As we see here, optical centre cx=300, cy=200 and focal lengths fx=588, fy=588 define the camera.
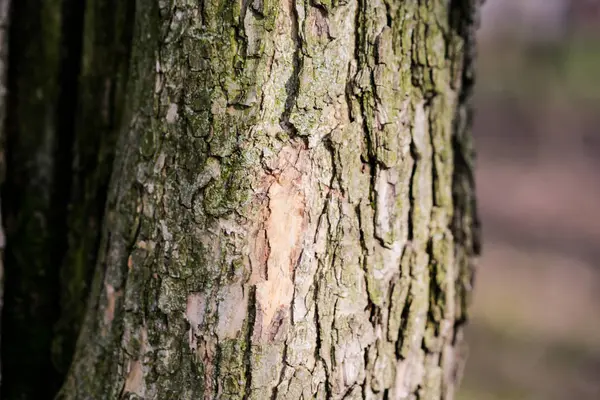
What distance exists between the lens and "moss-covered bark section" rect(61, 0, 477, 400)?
3.13ft

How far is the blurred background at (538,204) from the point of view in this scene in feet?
12.8

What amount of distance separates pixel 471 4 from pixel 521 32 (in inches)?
407

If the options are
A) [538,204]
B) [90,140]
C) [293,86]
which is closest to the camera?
[293,86]

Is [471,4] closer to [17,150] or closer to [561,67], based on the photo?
[17,150]

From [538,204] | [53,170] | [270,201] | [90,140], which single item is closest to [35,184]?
[53,170]

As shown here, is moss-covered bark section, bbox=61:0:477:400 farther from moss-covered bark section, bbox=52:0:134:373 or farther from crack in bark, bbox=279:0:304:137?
moss-covered bark section, bbox=52:0:134:373

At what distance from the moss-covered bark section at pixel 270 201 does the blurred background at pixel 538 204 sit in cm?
268

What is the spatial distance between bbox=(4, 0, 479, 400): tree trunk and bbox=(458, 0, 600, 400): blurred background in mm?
2676

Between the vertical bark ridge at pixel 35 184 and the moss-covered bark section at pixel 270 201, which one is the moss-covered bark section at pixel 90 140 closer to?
the vertical bark ridge at pixel 35 184

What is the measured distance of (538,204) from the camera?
7.55 m

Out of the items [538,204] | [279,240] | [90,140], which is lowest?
[538,204]

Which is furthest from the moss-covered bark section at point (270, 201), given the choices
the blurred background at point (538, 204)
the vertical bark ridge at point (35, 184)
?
the blurred background at point (538, 204)

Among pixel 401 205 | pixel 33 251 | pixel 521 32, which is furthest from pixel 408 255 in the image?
pixel 521 32

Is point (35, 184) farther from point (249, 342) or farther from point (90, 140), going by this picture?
point (249, 342)
